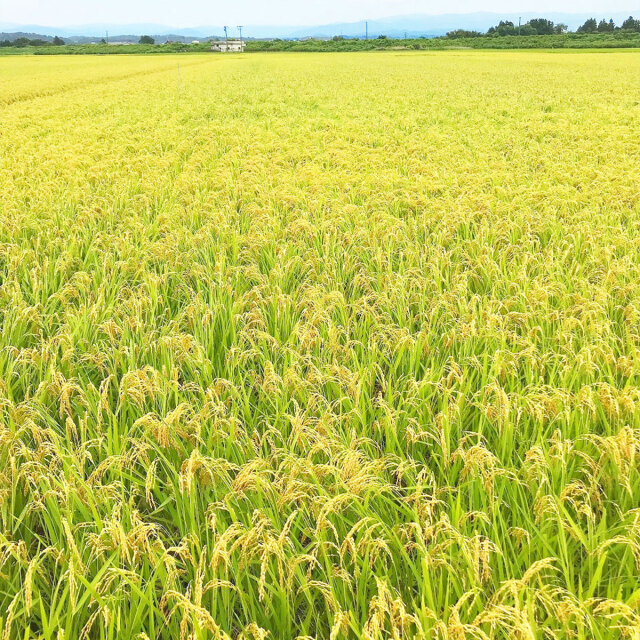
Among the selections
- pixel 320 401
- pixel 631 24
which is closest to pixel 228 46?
pixel 631 24

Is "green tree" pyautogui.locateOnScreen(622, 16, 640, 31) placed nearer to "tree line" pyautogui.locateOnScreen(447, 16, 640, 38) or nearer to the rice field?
"tree line" pyautogui.locateOnScreen(447, 16, 640, 38)

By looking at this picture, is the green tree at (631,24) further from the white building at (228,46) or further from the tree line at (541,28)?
the white building at (228,46)

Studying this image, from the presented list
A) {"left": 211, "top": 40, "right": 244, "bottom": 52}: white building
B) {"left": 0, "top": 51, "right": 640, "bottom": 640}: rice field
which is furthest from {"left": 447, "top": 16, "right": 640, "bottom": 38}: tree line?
{"left": 0, "top": 51, "right": 640, "bottom": 640}: rice field

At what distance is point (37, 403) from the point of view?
275 centimetres

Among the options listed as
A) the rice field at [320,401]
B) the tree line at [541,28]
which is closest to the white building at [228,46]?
the tree line at [541,28]

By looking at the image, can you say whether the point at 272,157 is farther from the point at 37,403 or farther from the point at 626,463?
the point at 626,463

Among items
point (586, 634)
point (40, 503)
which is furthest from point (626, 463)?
point (40, 503)

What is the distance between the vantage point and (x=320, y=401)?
284 centimetres

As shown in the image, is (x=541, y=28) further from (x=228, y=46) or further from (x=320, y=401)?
(x=320, y=401)

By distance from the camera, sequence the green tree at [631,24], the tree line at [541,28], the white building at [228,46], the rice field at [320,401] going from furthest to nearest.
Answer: the white building at [228,46], the tree line at [541,28], the green tree at [631,24], the rice field at [320,401]

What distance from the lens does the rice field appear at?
70.3 inches

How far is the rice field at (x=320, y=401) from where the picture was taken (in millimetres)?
1785

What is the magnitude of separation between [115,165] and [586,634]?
9.20 meters

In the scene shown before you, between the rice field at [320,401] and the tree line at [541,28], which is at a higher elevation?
the tree line at [541,28]
